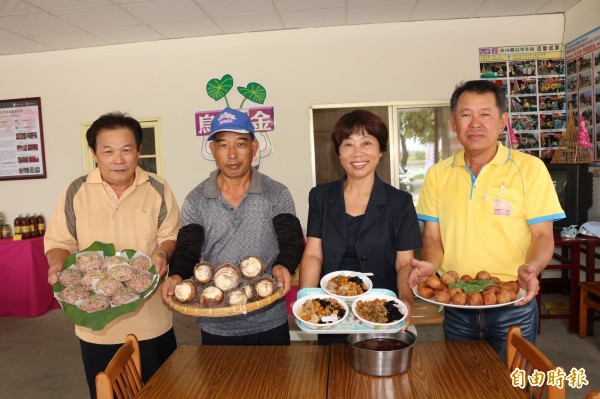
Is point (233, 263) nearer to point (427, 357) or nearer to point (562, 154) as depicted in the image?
point (427, 357)

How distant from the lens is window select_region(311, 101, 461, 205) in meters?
4.74

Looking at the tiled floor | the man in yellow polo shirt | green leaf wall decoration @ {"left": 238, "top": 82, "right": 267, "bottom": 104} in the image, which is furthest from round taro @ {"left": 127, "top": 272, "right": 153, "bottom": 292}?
green leaf wall decoration @ {"left": 238, "top": 82, "right": 267, "bottom": 104}

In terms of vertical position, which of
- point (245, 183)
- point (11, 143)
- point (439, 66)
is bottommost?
point (245, 183)

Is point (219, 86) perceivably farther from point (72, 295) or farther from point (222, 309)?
point (222, 309)

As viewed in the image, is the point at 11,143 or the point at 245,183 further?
the point at 11,143

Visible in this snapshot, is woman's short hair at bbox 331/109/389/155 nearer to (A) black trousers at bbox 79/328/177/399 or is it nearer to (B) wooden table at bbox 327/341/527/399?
(B) wooden table at bbox 327/341/527/399

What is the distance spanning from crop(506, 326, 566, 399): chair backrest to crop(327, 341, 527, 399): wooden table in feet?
0.24

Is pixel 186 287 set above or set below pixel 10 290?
above

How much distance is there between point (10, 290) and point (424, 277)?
14.9 feet

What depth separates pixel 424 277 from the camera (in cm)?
171

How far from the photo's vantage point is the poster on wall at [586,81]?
3930 millimetres

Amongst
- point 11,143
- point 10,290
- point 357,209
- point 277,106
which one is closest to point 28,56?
point 11,143

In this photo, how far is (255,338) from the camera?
6.10 feet

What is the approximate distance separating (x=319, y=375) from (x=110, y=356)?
40.6 inches
